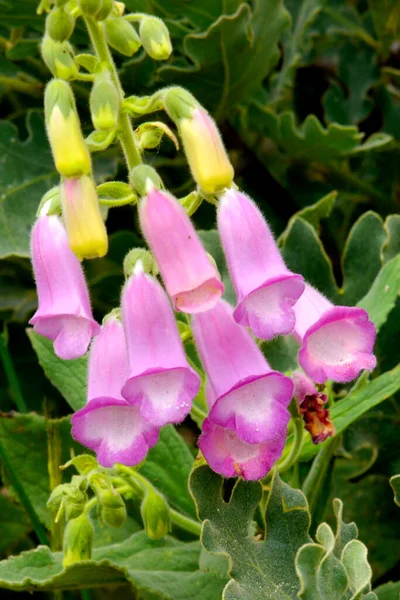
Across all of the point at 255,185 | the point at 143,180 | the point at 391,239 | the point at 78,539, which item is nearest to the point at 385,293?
the point at 391,239

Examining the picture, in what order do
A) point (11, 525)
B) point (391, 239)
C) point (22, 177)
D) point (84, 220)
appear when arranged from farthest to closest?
point (22, 177) < point (11, 525) < point (391, 239) < point (84, 220)

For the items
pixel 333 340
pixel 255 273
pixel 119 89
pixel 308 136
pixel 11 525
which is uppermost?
pixel 119 89

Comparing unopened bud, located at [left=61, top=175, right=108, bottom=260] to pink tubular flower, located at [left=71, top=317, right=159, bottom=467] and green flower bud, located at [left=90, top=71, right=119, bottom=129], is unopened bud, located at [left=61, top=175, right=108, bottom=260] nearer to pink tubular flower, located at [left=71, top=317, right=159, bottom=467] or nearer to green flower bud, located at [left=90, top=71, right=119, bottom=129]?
green flower bud, located at [left=90, top=71, right=119, bottom=129]

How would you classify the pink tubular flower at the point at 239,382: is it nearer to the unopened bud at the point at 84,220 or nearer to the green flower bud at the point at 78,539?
the unopened bud at the point at 84,220

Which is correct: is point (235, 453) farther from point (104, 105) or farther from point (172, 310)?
point (104, 105)

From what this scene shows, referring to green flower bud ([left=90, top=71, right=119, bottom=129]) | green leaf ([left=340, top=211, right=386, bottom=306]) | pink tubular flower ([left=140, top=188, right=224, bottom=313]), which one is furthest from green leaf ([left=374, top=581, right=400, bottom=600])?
Answer: green flower bud ([left=90, top=71, right=119, bottom=129])

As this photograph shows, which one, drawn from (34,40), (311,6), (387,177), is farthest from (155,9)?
(387,177)

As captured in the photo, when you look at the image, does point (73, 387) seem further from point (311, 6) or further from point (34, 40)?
point (311, 6)
